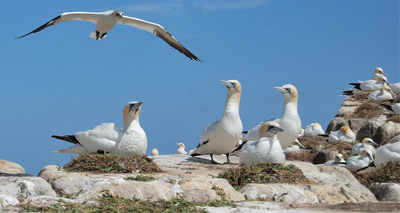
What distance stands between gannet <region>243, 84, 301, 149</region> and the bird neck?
1.07 metres

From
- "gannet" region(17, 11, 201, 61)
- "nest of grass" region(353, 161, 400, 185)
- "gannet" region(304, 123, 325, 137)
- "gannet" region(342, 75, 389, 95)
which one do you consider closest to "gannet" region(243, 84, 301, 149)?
"nest of grass" region(353, 161, 400, 185)

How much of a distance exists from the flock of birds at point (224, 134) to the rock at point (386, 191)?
6.28 ft

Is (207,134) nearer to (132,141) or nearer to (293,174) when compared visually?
(132,141)

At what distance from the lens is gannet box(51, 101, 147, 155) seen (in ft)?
40.7

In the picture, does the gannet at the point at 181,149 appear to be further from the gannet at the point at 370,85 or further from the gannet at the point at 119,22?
the gannet at the point at 119,22

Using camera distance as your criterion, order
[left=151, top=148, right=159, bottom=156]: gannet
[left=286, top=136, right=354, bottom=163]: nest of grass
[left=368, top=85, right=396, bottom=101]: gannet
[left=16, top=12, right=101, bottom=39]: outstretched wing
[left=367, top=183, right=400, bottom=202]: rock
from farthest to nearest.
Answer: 1. [left=151, top=148, right=159, bottom=156]: gannet
2. [left=368, top=85, right=396, bottom=101]: gannet
3. [left=286, top=136, right=354, bottom=163]: nest of grass
4. [left=16, top=12, right=101, bottom=39]: outstretched wing
5. [left=367, top=183, right=400, bottom=202]: rock

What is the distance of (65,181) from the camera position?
396 inches

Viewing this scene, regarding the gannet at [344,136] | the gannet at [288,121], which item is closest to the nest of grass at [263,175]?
the gannet at [288,121]

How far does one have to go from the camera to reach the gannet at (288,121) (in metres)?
16.2

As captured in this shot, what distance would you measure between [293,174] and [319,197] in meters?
0.76

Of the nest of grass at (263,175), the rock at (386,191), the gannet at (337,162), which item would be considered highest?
the gannet at (337,162)

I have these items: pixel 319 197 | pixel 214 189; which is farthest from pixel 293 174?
pixel 214 189

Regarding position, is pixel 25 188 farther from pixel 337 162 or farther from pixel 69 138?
pixel 337 162

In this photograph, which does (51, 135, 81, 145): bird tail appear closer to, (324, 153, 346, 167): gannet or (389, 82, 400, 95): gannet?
(324, 153, 346, 167): gannet
